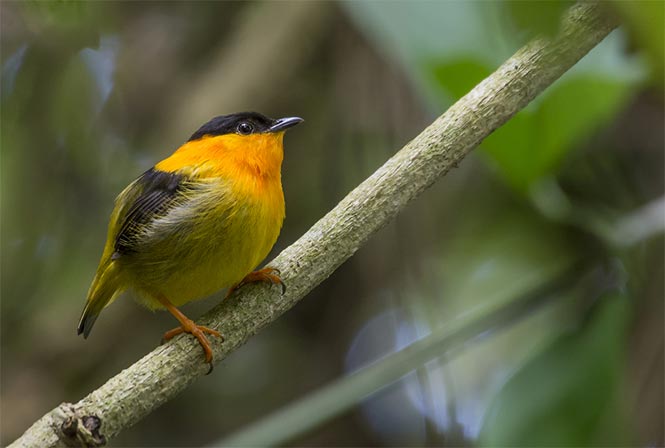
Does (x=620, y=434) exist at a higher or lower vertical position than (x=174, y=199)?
lower

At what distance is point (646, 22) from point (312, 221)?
4.15 meters

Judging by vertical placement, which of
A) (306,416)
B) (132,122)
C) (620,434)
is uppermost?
(132,122)

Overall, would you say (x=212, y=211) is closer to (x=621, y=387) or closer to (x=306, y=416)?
(x=306, y=416)

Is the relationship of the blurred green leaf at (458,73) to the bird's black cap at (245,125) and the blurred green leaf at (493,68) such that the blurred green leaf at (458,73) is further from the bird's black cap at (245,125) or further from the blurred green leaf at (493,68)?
the bird's black cap at (245,125)

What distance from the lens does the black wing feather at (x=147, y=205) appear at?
2982 mm

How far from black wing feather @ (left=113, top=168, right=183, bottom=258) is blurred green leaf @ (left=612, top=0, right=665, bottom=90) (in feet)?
7.63

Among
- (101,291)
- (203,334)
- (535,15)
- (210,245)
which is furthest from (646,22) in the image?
(101,291)

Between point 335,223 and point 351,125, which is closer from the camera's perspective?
point 335,223

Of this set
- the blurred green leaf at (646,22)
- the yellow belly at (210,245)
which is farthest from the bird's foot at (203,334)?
the blurred green leaf at (646,22)

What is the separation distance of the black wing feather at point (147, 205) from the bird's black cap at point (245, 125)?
416mm

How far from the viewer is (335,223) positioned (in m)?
2.31

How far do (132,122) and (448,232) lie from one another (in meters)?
2.07

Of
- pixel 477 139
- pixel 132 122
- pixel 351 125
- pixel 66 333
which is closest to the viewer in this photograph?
pixel 477 139

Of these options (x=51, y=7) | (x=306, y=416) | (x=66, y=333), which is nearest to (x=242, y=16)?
(x=66, y=333)
